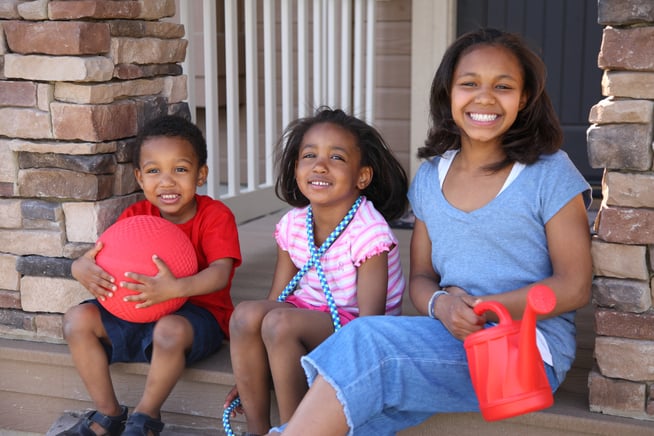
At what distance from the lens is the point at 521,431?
7.45 ft

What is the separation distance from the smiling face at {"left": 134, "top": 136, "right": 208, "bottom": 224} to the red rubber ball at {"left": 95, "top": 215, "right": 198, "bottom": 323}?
129mm

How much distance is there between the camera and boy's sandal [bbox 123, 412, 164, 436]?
7.92 feet

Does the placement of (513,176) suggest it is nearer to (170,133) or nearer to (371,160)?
(371,160)

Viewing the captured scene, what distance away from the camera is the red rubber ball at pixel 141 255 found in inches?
96.9

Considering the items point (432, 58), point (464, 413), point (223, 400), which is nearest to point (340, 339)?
point (464, 413)

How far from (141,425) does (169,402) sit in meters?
0.25

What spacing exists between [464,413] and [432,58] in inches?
110

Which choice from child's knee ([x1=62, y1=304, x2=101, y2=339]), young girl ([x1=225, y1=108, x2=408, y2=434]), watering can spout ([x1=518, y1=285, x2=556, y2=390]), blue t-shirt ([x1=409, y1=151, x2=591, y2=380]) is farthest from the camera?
child's knee ([x1=62, y1=304, x2=101, y2=339])

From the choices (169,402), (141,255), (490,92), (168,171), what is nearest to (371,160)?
(490,92)

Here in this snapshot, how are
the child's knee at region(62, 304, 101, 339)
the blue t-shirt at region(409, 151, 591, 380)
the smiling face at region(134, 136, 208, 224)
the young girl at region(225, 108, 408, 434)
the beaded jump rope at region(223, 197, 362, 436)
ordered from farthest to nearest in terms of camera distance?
the smiling face at region(134, 136, 208, 224), the child's knee at region(62, 304, 101, 339), the beaded jump rope at region(223, 197, 362, 436), the young girl at region(225, 108, 408, 434), the blue t-shirt at region(409, 151, 591, 380)

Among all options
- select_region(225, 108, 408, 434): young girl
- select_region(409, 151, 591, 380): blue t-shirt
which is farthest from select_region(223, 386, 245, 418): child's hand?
select_region(409, 151, 591, 380): blue t-shirt

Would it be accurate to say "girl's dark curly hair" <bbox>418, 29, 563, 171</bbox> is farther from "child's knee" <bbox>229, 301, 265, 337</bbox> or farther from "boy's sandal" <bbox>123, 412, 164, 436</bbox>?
"boy's sandal" <bbox>123, 412, 164, 436</bbox>

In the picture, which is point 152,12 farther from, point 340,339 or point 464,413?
point 464,413

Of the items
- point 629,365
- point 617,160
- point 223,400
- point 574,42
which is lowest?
point 223,400
